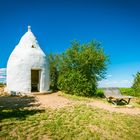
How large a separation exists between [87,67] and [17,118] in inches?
498

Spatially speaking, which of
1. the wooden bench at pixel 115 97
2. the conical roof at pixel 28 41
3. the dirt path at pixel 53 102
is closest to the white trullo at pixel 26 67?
the conical roof at pixel 28 41

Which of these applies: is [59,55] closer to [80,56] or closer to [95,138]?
[80,56]

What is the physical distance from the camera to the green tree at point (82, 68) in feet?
65.9

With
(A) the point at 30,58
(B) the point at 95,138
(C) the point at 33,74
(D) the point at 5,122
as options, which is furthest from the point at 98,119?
(C) the point at 33,74

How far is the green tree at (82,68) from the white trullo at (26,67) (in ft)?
6.71

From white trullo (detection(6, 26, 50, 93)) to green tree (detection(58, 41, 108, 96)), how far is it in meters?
Answer: 2.05

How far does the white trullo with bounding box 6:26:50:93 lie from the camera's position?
18844 millimetres

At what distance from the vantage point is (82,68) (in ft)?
69.2

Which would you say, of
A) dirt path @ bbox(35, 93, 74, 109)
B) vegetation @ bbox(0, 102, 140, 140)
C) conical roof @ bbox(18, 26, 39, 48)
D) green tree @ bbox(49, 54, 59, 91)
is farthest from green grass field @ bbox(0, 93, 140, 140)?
green tree @ bbox(49, 54, 59, 91)

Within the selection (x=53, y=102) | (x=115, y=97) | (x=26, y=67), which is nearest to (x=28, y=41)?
(x=26, y=67)

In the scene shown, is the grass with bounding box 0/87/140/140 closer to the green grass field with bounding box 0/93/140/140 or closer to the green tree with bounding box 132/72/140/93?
the green grass field with bounding box 0/93/140/140

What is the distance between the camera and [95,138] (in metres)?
7.73

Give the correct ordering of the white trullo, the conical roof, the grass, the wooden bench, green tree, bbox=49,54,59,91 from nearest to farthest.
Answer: the grass → the wooden bench → the white trullo → the conical roof → green tree, bbox=49,54,59,91

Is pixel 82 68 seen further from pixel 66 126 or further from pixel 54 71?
pixel 66 126
